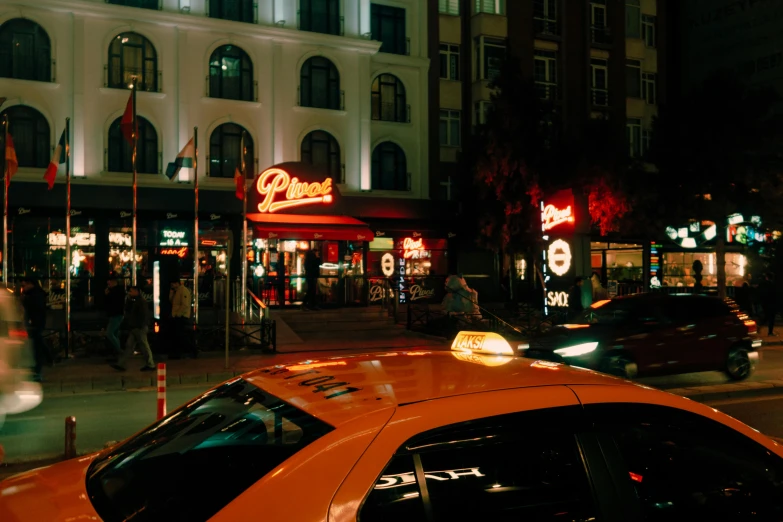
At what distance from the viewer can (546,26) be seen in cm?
3438

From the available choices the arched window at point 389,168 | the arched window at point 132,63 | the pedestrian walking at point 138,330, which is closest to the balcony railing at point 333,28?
the arched window at point 389,168

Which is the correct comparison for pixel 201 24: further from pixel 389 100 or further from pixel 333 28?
pixel 389 100

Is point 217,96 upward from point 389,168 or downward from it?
upward

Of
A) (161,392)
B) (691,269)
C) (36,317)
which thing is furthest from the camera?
Answer: (691,269)

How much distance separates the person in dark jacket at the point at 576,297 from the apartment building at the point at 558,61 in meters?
14.4

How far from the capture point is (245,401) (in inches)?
119

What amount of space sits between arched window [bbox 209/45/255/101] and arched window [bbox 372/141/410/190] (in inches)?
227

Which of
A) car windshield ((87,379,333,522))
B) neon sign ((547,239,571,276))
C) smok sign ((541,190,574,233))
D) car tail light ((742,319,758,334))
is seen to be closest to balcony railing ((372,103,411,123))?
smok sign ((541,190,574,233))

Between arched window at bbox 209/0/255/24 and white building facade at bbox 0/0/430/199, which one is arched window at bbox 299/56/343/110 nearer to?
white building facade at bbox 0/0/430/199

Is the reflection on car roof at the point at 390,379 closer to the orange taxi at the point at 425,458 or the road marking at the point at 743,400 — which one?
the orange taxi at the point at 425,458

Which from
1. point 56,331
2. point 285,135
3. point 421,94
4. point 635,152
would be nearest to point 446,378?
point 56,331

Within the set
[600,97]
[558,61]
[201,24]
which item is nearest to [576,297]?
[201,24]

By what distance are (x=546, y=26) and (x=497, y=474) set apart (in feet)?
113

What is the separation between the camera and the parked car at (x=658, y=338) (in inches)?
483
